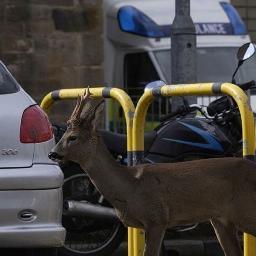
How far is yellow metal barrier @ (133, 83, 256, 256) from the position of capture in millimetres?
6508

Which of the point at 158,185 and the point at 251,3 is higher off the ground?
the point at 251,3

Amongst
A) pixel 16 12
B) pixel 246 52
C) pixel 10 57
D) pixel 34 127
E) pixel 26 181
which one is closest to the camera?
pixel 26 181

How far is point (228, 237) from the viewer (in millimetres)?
6688

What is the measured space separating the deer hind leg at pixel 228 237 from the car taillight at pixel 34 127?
125 cm

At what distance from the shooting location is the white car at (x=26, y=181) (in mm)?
6199

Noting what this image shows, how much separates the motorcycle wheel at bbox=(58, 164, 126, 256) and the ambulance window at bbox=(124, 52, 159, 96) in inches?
192

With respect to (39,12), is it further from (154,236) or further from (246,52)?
(154,236)

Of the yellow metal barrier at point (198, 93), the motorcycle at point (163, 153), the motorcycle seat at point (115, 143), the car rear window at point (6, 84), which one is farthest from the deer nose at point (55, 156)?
the motorcycle seat at point (115, 143)

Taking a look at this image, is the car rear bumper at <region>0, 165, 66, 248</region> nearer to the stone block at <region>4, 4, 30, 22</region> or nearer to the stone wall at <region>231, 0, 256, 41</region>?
the stone block at <region>4, 4, 30, 22</region>

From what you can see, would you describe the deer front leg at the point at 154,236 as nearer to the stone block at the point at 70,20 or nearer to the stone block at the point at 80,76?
the stone block at the point at 80,76

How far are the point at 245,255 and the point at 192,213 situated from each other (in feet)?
2.16

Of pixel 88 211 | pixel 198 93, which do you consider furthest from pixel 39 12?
pixel 198 93

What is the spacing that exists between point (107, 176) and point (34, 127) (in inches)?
23.1

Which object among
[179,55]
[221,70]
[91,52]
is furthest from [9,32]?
[179,55]
